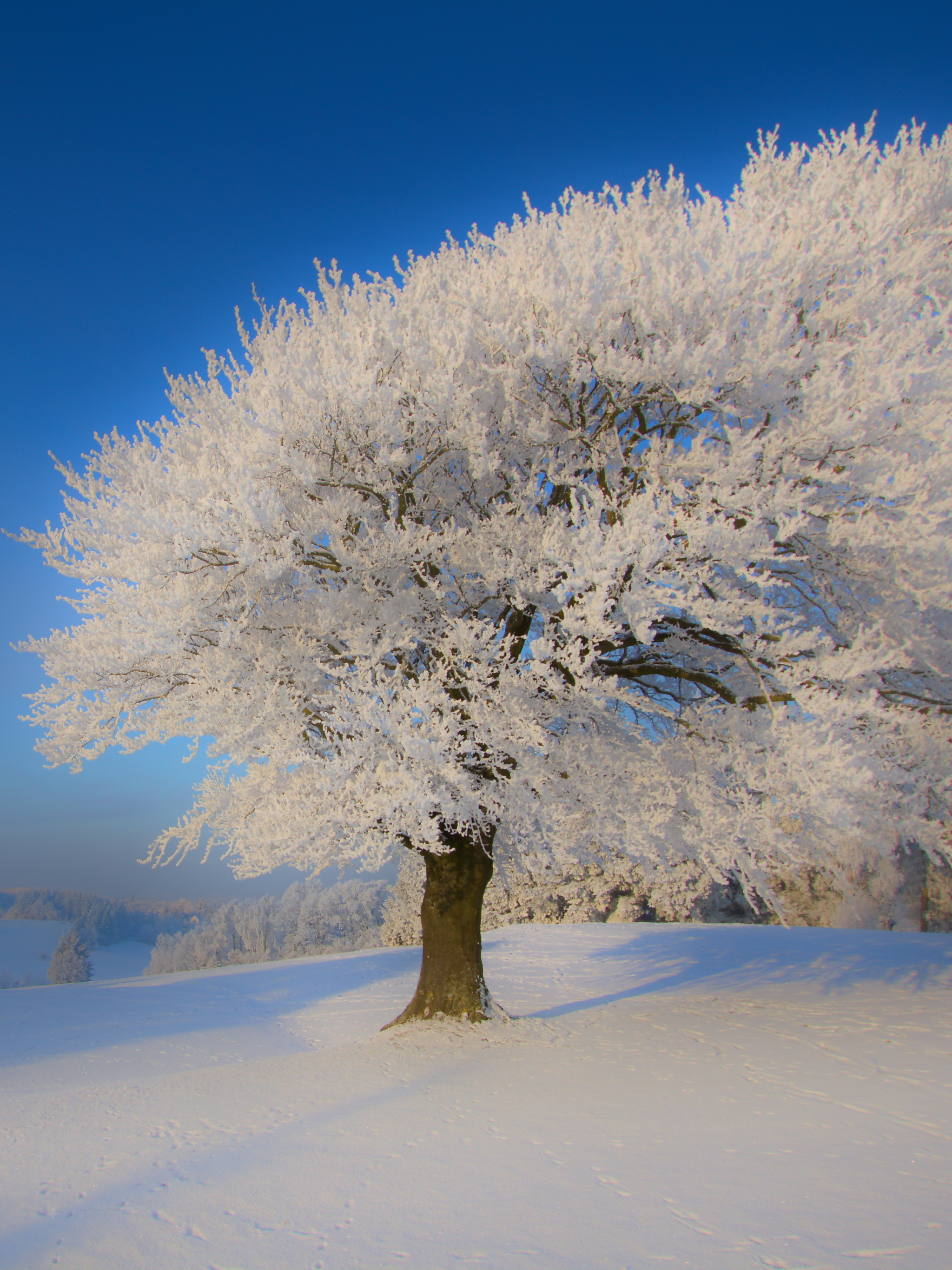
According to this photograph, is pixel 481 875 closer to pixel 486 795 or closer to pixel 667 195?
pixel 486 795

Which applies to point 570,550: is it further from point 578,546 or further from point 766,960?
point 766,960

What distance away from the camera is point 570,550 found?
7219mm

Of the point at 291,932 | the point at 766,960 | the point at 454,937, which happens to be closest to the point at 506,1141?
the point at 454,937

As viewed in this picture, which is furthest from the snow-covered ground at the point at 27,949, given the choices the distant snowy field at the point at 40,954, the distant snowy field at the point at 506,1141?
the distant snowy field at the point at 506,1141

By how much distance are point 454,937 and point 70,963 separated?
1694 inches

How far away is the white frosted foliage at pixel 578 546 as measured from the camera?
688cm

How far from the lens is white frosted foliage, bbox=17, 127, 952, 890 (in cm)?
688

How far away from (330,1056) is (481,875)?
2.62m

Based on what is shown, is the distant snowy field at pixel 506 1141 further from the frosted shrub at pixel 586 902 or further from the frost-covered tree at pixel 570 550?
the frosted shrub at pixel 586 902

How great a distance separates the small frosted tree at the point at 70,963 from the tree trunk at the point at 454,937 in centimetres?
4139

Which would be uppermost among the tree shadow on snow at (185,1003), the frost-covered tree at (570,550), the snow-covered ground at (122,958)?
the frost-covered tree at (570,550)

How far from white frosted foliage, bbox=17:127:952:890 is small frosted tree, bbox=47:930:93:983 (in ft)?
137

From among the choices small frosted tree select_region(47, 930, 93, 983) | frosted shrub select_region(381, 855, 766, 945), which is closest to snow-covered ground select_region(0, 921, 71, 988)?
small frosted tree select_region(47, 930, 93, 983)

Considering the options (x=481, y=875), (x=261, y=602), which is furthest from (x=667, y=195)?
(x=481, y=875)
